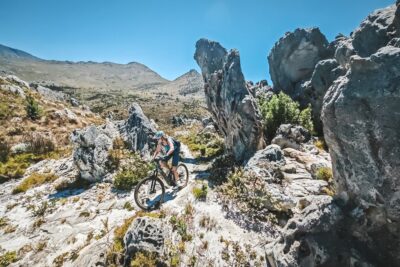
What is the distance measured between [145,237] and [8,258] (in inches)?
201

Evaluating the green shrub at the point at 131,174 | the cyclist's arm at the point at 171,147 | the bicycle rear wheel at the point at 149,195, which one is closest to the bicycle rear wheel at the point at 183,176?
the bicycle rear wheel at the point at 149,195

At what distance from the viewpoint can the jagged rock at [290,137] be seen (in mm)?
15330

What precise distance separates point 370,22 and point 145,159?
1751cm

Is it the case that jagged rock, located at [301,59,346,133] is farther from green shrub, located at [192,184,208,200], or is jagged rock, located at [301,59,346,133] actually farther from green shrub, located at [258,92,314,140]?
green shrub, located at [192,184,208,200]

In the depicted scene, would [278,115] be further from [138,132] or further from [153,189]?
[153,189]

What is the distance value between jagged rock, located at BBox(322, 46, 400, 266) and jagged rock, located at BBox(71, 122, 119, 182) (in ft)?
42.1

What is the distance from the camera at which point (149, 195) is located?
11.3 m

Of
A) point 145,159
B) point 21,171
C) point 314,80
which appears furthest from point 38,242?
point 314,80

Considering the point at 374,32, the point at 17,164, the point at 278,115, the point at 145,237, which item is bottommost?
the point at 17,164

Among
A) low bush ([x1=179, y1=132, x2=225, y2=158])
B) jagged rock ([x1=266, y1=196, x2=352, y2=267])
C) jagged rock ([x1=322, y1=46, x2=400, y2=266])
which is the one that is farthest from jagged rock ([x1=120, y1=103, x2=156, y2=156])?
jagged rock ([x1=322, y1=46, x2=400, y2=266])

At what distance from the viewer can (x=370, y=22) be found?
49.8 feet

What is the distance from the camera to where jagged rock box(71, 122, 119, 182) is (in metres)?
13.9

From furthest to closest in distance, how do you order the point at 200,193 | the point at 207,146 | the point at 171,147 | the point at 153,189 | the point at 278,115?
the point at 207,146
the point at 278,115
the point at 200,193
the point at 171,147
the point at 153,189

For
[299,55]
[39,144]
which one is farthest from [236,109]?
[299,55]
